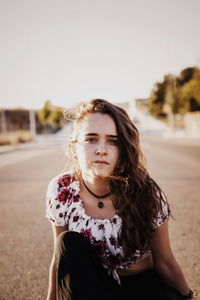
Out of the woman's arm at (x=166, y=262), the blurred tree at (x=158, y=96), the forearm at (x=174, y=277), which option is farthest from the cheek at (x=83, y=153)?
the blurred tree at (x=158, y=96)

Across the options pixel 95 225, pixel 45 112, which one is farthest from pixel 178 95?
pixel 95 225

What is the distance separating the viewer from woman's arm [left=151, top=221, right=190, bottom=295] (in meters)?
1.66

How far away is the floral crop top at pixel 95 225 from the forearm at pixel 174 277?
0.14m

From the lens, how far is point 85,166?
1.78 meters

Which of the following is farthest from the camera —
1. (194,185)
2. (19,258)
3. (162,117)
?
(162,117)

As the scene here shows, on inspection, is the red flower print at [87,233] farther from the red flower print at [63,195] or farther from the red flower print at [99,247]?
the red flower print at [63,195]

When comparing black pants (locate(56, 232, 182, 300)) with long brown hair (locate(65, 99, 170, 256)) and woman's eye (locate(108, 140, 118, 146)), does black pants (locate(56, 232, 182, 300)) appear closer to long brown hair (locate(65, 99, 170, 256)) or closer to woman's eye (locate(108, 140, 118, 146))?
long brown hair (locate(65, 99, 170, 256))

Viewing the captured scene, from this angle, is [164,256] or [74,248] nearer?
[74,248]

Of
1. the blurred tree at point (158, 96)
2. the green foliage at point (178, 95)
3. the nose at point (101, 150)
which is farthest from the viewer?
the blurred tree at point (158, 96)

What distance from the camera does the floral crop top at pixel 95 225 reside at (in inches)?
64.5

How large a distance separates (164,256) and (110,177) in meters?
0.58

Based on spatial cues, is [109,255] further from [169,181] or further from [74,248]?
[169,181]

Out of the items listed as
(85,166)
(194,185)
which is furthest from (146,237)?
(194,185)

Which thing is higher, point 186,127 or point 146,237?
point 146,237
